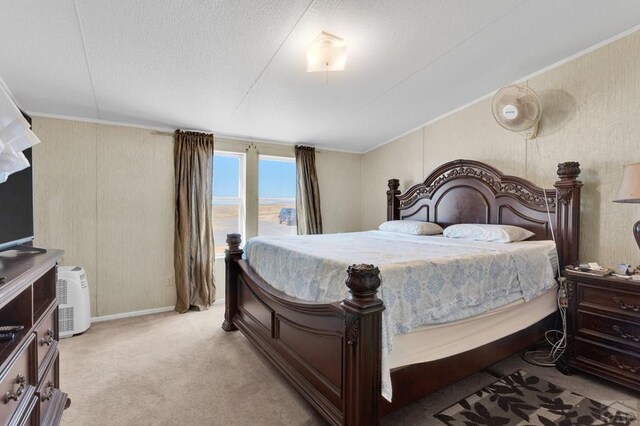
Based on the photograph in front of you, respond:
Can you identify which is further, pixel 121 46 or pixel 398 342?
pixel 121 46

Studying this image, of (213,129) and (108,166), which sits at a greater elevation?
(213,129)

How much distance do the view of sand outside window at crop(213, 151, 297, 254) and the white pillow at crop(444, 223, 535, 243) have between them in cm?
239

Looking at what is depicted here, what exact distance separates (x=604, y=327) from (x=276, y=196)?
12.1ft

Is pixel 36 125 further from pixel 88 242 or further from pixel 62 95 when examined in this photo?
pixel 88 242

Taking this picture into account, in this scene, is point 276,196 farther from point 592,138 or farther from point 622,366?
point 622,366

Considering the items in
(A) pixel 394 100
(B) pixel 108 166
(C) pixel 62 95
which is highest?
(A) pixel 394 100

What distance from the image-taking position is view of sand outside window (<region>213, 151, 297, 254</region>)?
408 cm

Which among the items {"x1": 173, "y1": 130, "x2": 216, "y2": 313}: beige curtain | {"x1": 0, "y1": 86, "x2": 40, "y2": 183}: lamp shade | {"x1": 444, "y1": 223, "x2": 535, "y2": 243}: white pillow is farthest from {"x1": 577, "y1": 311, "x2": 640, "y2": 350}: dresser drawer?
{"x1": 173, "y1": 130, "x2": 216, "y2": 313}: beige curtain

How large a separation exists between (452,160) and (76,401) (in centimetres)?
405

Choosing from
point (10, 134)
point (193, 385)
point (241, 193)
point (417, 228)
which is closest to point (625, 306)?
point (417, 228)

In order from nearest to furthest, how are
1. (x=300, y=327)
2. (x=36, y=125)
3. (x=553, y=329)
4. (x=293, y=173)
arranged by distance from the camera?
(x=300, y=327) → (x=553, y=329) → (x=36, y=125) → (x=293, y=173)

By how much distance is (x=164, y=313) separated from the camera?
3.58m

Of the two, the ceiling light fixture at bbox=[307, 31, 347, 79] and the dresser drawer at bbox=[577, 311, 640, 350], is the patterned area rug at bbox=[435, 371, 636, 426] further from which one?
the ceiling light fixture at bbox=[307, 31, 347, 79]

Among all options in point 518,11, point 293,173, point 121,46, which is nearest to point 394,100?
point 518,11
